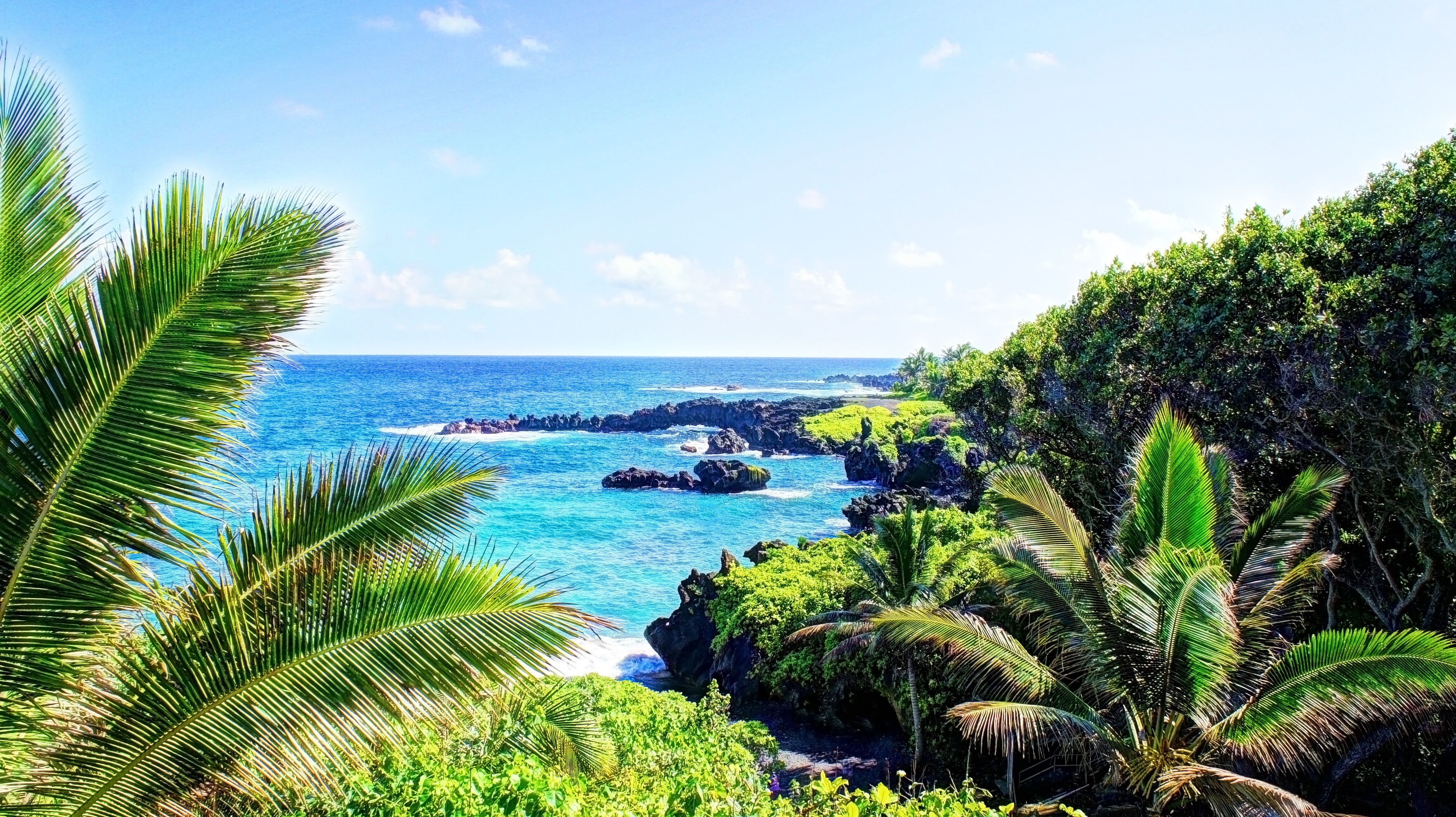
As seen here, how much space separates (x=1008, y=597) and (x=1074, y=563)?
4.57 feet

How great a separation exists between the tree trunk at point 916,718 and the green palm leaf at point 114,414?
13350 millimetres

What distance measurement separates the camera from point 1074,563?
31.2ft

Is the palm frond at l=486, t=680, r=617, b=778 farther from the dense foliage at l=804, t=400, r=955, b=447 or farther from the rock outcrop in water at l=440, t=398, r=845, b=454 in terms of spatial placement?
the rock outcrop in water at l=440, t=398, r=845, b=454

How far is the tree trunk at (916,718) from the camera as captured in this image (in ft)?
49.4

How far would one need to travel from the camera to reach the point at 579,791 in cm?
626

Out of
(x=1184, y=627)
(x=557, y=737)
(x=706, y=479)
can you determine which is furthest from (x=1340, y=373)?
(x=706, y=479)

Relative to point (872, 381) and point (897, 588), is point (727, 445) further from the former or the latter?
point (872, 381)

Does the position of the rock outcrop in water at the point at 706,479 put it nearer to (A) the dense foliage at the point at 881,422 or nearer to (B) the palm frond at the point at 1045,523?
(A) the dense foliage at the point at 881,422

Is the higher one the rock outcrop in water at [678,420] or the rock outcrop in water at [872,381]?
the rock outcrop in water at [872,381]

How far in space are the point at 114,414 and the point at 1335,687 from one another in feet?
32.3

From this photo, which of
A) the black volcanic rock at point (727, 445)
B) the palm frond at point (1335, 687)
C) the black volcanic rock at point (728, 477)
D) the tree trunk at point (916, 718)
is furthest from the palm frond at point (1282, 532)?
the black volcanic rock at point (727, 445)

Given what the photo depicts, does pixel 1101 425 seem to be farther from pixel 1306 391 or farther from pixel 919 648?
pixel 919 648

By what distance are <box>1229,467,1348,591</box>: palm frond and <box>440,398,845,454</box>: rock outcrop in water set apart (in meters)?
58.6

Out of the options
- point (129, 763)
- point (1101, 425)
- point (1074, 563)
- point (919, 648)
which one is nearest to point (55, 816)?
point (129, 763)
